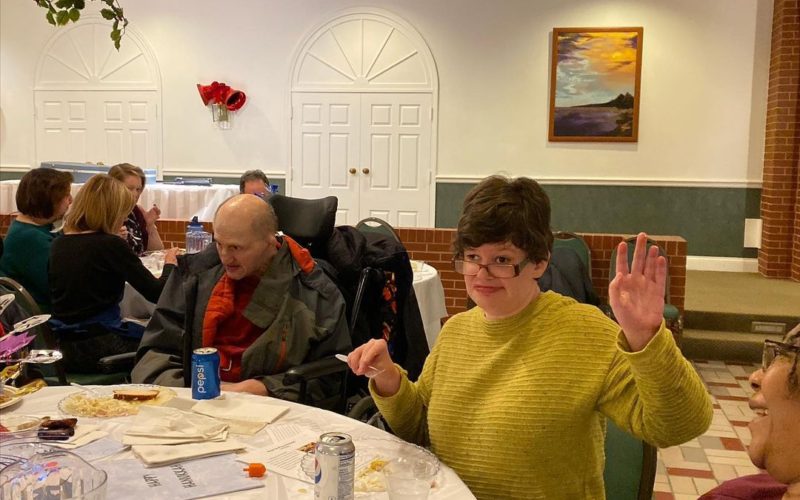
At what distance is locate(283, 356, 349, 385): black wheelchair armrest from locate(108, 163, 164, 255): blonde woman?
2678 mm

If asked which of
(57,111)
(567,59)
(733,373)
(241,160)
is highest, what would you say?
(567,59)

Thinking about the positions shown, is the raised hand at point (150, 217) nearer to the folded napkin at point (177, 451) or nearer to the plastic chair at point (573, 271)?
the plastic chair at point (573, 271)

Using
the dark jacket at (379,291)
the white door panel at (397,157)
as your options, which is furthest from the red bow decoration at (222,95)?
the dark jacket at (379,291)

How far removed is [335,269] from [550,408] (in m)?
1.38

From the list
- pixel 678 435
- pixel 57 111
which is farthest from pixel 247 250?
pixel 57 111

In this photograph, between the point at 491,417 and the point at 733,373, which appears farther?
the point at 733,373

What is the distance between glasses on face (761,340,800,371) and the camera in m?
1.19

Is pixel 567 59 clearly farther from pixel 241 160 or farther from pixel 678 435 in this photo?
pixel 678 435

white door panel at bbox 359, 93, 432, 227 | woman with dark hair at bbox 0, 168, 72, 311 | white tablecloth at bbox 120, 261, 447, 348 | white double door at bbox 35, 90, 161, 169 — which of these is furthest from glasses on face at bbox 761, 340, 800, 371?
white double door at bbox 35, 90, 161, 169

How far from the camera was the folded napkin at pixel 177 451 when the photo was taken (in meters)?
1.56

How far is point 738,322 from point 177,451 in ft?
17.5

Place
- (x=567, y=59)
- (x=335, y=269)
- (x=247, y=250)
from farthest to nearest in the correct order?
(x=567, y=59), (x=335, y=269), (x=247, y=250)

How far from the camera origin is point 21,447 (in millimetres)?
1604

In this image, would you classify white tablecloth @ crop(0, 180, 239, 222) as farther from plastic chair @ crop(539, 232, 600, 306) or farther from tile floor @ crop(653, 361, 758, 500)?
tile floor @ crop(653, 361, 758, 500)
